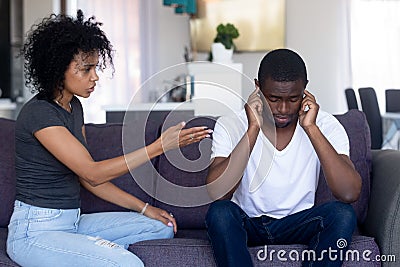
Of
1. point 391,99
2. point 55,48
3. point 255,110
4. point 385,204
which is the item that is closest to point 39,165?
point 55,48

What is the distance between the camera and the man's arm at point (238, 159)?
2.07m

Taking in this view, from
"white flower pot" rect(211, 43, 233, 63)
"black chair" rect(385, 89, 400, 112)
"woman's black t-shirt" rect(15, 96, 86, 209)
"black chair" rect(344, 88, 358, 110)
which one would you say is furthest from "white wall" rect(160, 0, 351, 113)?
"woman's black t-shirt" rect(15, 96, 86, 209)

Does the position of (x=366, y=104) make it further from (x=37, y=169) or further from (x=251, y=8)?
(x=37, y=169)

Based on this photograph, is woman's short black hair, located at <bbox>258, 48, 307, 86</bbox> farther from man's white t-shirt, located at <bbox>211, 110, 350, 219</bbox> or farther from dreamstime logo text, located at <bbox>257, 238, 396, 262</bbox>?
dreamstime logo text, located at <bbox>257, 238, 396, 262</bbox>

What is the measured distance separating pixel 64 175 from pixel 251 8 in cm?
520

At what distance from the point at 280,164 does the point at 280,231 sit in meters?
0.22

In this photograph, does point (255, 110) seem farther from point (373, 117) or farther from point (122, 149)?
point (373, 117)

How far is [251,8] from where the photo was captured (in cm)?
695

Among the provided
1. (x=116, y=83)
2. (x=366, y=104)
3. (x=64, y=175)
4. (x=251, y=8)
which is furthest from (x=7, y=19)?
(x=64, y=175)

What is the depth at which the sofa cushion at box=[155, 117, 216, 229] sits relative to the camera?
2439 millimetres

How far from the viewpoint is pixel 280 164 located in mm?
2111

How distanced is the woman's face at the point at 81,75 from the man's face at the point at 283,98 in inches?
21.3

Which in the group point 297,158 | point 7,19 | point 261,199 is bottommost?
point 261,199

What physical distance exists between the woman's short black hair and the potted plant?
2696 mm
